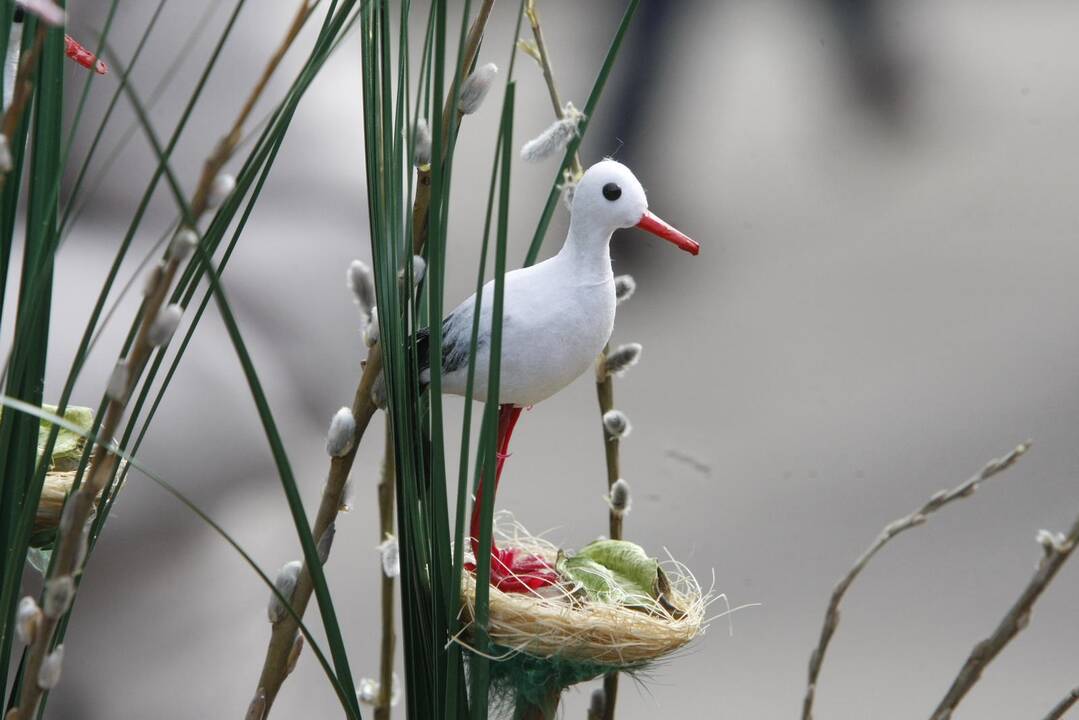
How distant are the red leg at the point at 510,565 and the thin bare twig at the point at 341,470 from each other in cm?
10

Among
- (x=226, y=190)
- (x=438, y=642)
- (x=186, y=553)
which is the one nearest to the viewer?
(x=226, y=190)

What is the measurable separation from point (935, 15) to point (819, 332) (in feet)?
0.85

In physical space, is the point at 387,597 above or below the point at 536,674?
above

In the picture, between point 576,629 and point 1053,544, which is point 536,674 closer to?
point 576,629

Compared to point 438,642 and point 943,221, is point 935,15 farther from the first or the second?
point 438,642

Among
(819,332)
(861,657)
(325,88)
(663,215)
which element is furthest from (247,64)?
(861,657)

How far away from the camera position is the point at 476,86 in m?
0.35

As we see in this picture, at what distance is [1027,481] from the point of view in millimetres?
815

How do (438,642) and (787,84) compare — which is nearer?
(438,642)

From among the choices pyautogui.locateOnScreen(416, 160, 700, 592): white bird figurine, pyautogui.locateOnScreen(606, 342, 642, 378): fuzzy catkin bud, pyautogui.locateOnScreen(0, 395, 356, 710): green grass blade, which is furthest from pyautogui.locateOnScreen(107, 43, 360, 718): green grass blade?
pyautogui.locateOnScreen(606, 342, 642, 378): fuzzy catkin bud

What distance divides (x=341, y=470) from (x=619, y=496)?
205 mm

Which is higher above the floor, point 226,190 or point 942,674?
point 226,190

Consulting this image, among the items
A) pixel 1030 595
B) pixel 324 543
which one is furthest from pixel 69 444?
pixel 1030 595

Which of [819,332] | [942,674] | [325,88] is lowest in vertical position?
[942,674]
